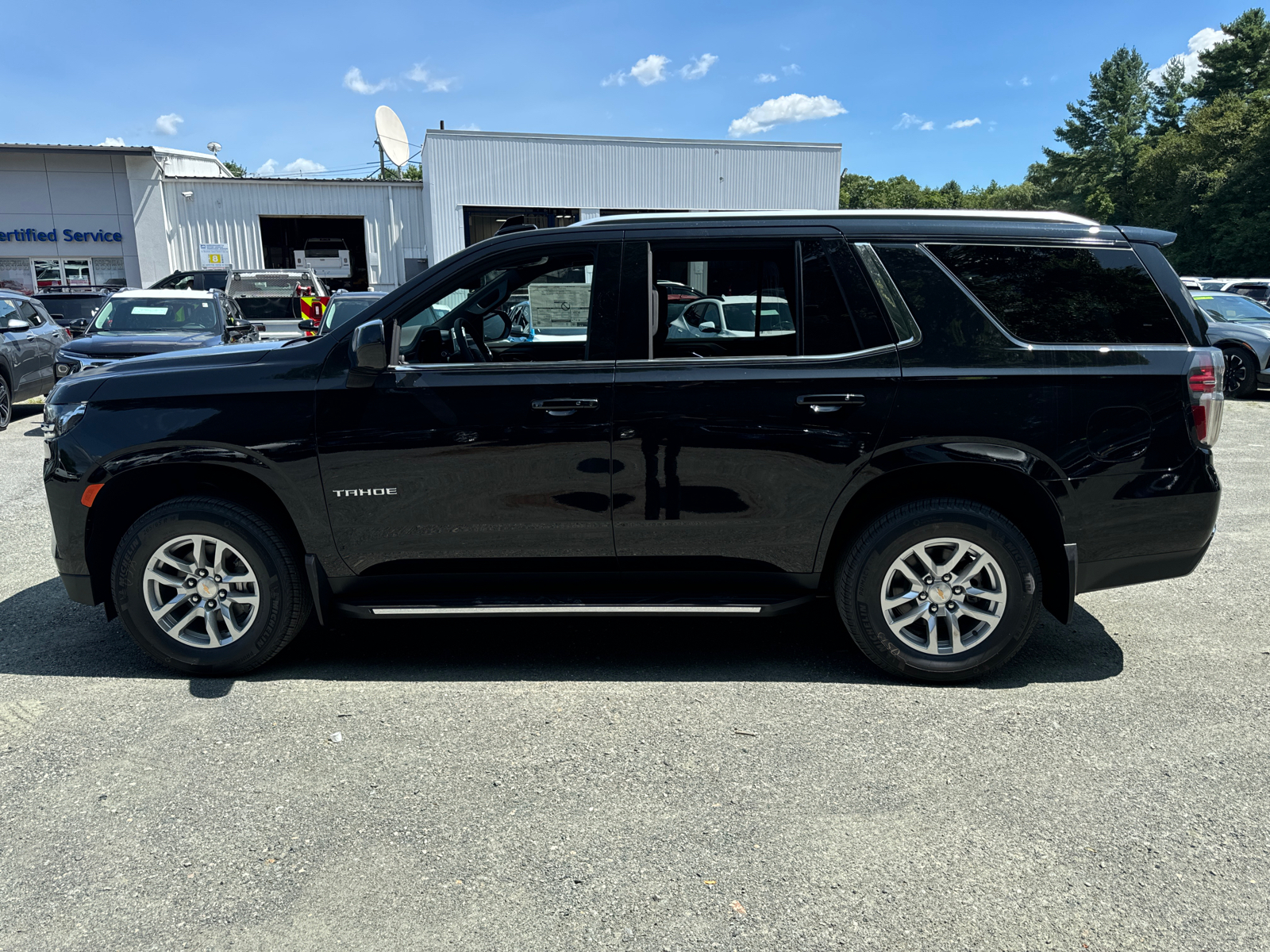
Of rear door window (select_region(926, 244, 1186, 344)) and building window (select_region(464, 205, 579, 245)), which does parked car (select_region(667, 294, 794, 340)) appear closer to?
rear door window (select_region(926, 244, 1186, 344))

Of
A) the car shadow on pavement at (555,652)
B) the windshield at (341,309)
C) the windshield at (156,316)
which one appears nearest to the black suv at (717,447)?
the car shadow on pavement at (555,652)

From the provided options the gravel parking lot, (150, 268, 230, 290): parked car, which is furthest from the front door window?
the gravel parking lot

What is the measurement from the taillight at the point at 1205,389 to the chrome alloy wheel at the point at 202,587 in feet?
13.3

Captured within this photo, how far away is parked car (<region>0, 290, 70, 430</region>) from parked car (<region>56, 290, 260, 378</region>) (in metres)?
0.28

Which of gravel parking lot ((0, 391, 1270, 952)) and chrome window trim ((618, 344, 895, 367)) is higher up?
chrome window trim ((618, 344, 895, 367))

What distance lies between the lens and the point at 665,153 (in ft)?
97.4

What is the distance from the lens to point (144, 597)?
13.0 feet

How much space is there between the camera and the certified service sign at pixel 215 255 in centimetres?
2922

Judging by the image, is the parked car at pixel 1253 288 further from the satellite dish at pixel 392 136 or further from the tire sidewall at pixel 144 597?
the tire sidewall at pixel 144 597

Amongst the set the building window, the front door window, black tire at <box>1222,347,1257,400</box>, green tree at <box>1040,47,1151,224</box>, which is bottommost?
black tire at <box>1222,347,1257,400</box>

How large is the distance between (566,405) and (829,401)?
1.08 meters

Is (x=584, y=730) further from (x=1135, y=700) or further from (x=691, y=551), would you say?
(x=1135, y=700)

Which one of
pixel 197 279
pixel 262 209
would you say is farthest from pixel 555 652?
pixel 262 209

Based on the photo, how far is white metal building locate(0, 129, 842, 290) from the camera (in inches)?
1139
